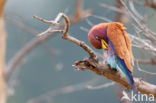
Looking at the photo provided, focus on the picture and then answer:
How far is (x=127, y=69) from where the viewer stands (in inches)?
43.8

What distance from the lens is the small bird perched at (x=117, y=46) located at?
1119 mm

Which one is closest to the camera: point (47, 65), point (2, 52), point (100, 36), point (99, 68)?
point (99, 68)

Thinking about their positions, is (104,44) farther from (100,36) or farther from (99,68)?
(99,68)

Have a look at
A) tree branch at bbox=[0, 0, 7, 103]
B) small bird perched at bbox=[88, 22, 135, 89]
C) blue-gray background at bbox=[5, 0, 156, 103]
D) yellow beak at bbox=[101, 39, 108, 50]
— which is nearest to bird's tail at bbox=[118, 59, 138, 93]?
small bird perched at bbox=[88, 22, 135, 89]

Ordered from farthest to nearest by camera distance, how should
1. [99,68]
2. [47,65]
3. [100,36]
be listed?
A: [47,65] → [100,36] → [99,68]

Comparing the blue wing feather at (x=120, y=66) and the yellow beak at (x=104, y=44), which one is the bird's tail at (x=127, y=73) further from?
the yellow beak at (x=104, y=44)

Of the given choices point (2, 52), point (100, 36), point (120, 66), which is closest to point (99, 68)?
point (120, 66)

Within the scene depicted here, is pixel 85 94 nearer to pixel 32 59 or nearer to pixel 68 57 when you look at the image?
pixel 68 57

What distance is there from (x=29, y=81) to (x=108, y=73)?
3630mm

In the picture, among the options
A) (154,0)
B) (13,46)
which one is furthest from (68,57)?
(154,0)

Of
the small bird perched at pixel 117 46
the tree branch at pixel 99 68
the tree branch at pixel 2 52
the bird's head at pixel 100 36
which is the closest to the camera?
the tree branch at pixel 99 68

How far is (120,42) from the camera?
3.76 ft

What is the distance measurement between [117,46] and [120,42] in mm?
23

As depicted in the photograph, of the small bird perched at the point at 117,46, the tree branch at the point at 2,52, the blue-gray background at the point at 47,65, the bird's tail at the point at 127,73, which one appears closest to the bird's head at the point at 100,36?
the small bird perched at the point at 117,46
